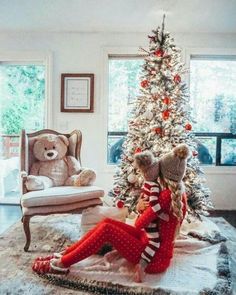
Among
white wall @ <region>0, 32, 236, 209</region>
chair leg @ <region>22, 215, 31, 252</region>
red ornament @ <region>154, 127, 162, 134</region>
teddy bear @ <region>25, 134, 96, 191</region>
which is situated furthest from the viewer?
white wall @ <region>0, 32, 236, 209</region>

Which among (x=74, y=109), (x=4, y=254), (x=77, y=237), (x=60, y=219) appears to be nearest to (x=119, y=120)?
(x=74, y=109)

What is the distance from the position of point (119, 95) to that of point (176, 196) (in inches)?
106

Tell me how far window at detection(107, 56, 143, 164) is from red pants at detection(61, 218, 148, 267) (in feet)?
8.06

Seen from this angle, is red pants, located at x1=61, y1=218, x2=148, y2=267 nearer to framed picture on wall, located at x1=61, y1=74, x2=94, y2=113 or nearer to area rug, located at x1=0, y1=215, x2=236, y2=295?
area rug, located at x1=0, y1=215, x2=236, y2=295

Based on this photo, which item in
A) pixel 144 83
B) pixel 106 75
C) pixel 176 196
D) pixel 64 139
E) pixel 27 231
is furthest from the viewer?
pixel 106 75

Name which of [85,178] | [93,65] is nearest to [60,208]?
[85,178]

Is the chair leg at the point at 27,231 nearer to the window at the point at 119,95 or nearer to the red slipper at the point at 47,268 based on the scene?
the red slipper at the point at 47,268

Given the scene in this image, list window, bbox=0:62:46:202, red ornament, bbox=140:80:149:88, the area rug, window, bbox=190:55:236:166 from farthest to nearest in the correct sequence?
1. window, bbox=0:62:46:202
2. window, bbox=190:55:236:166
3. red ornament, bbox=140:80:149:88
4. the area rug

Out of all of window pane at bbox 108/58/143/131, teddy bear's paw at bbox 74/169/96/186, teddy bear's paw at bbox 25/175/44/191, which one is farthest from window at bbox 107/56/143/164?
teddy bear's paw at bbox 25/175/44/191

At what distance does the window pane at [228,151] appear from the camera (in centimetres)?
476

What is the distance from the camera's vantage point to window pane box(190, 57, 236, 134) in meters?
4.72

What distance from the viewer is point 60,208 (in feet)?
10.2

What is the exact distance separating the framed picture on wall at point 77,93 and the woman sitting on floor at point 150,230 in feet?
8.05

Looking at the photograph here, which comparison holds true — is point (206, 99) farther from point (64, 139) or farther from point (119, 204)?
point (119, 204)
